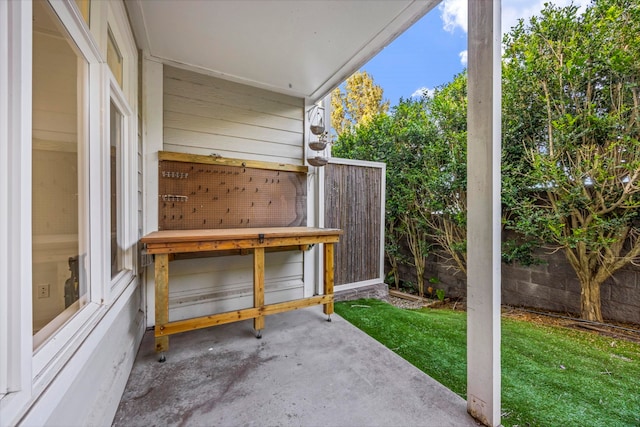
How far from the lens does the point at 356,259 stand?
3.89 metres

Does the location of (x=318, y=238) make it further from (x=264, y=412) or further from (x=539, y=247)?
(x=539, y=247)

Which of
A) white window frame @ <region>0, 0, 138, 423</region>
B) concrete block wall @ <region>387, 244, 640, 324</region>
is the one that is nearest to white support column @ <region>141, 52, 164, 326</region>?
white window frame @ <region>0, 0, 138, 423</region>

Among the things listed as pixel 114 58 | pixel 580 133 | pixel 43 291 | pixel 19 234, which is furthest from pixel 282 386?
pixel 580 133

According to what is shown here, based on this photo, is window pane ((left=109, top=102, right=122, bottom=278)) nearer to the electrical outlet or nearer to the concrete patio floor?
the electrical outlet

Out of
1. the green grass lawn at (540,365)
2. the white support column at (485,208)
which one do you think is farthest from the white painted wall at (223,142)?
the white support column at (485,208)

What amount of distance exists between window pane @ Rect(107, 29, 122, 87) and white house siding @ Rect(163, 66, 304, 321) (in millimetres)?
739

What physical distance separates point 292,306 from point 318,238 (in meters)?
0.72

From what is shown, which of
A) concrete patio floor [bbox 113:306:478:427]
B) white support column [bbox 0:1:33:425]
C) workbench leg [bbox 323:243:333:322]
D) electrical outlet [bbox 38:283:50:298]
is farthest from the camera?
workbench leg [bbox 323:243:333:322]

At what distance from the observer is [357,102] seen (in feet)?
29.8

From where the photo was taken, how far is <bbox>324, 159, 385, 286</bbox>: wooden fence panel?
3725mm

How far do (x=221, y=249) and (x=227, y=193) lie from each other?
844 mm

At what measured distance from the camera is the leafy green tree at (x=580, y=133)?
251 cm

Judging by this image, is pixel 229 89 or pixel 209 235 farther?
pixel 229 89

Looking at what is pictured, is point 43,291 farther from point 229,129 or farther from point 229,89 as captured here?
point 229,89
